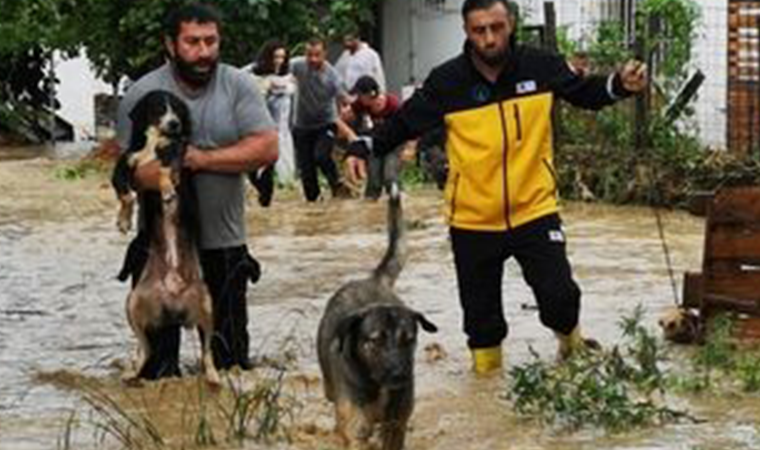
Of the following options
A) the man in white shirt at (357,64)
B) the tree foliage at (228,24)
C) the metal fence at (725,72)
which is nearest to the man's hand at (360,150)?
the metal fence at (725,72)

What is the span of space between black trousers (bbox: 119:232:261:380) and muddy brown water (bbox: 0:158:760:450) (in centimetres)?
16

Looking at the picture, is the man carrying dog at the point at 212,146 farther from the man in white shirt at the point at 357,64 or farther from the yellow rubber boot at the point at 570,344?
the man in white shirt at the point at 357,64

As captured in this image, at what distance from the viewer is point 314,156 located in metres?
19.2

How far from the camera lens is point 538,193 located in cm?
869

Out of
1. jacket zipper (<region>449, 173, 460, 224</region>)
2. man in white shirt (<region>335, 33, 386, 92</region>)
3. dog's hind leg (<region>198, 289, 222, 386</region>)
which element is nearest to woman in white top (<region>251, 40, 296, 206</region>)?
man in white shirt (<region>335, 33, 386, 92</region>)

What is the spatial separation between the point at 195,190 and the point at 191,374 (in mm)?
965

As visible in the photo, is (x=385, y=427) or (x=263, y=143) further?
(x=263, y=143)

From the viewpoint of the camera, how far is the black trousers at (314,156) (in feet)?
62.7

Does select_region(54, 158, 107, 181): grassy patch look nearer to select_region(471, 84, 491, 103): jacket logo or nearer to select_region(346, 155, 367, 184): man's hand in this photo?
select_region(346, 155, 367, 184): man's hand

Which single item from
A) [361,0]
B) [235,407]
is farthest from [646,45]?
[235,407]

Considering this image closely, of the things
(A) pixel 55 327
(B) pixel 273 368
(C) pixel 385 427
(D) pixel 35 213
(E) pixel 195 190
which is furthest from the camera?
(D) pixel 35 213

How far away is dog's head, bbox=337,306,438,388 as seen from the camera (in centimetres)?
696

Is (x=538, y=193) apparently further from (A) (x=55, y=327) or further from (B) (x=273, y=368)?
(A) (x=55, y=327)

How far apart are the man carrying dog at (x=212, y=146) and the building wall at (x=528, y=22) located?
402 inches
